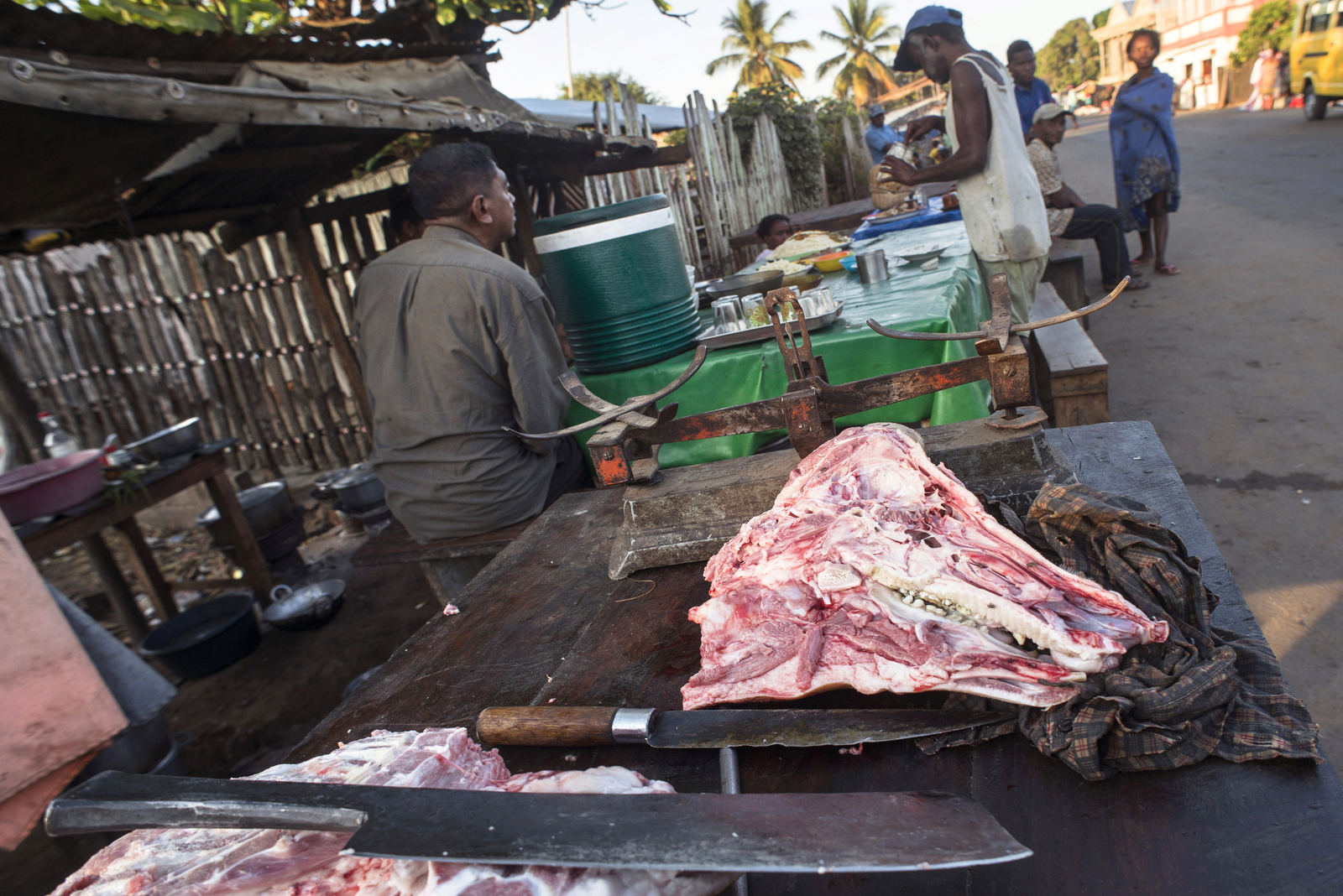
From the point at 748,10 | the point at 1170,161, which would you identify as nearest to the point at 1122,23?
the point at 748,10

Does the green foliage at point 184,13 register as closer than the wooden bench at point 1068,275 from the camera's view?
Yes

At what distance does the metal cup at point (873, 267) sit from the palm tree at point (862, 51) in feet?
150

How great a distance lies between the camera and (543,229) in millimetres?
3361

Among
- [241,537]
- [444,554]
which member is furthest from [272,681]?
[444,554]

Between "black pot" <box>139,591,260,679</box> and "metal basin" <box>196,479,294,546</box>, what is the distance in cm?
81

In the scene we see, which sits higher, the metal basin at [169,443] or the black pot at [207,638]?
the metal basin at [169,443]

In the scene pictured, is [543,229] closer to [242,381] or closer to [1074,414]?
[1074,414]

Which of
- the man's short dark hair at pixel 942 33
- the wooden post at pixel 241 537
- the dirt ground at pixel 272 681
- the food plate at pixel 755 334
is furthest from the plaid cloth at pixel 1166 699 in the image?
the wooden post at pixel 241 537

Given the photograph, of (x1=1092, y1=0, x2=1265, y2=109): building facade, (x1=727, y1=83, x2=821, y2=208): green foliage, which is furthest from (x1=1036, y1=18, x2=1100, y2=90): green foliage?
(x1=727, y1=83, x2=821, y2=208): green foliage

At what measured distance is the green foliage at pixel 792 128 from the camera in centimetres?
1303

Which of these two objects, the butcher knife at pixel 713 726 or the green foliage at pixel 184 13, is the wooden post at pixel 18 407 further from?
the butcher knife at pixel 713 726

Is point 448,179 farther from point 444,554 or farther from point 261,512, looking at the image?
point 261,512

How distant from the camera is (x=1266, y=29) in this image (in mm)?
28188

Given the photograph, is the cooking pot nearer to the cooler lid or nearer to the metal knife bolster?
the cooler lid
